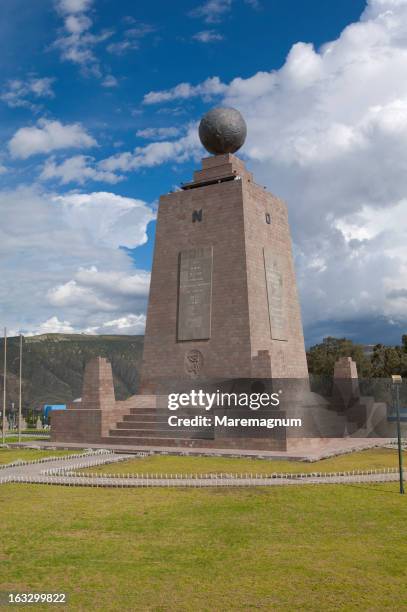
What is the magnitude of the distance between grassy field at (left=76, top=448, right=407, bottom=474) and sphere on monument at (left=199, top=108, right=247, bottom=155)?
1436 centimetres

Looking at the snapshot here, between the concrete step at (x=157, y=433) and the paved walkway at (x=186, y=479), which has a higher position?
the concrete step at (x=157, y=433)

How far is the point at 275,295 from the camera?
26.7 m

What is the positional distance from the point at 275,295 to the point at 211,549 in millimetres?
18600

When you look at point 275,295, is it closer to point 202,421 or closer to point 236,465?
point 202,421

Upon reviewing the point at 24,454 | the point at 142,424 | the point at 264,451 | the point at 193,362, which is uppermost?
the point at 193,362

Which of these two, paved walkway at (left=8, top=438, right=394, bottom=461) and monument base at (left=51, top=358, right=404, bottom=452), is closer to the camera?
paved walkway at (left=8, top=438, right=394, bottom=461)

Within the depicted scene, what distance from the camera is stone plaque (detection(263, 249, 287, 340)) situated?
26094 mm

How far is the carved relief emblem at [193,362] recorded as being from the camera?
2531 cm

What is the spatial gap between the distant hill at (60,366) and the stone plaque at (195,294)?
91237 millimetres

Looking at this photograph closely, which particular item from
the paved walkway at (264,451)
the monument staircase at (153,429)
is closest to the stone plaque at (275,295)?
the paved walkway at (264,451)

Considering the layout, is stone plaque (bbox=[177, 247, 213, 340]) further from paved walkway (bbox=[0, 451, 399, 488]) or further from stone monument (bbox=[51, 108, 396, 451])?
paved walkway (bbox=[0, 451, 399, 488])

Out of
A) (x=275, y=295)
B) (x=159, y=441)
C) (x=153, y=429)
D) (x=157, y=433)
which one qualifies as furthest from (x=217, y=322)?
(x=159, y=441)

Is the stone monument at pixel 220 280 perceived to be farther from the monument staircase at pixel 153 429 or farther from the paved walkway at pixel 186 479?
the paved walkway at pixel 186 479

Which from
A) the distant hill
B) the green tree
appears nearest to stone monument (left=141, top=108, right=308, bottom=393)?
the green tree
